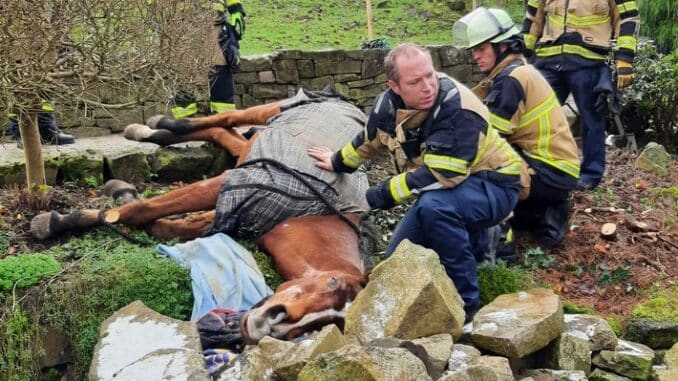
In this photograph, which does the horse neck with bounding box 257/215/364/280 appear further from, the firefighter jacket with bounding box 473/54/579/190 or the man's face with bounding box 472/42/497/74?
the man's face with bounding box 472/42/497/74

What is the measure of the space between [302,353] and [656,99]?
21.9 ft

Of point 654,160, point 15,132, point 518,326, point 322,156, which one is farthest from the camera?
point 654,160

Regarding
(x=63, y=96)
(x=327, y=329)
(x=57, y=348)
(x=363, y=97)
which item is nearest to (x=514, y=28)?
(x=327, y=329)

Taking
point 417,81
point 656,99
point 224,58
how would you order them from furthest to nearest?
point 656,99 → point 224,58 → point 417,81

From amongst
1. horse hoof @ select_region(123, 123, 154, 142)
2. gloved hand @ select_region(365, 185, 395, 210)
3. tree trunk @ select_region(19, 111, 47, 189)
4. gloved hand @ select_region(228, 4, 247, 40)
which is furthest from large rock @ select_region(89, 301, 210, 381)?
gloved hand @ select_region(228, 4, 247, 40)

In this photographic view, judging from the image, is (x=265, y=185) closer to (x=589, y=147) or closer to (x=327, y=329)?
(x=327, y=329)

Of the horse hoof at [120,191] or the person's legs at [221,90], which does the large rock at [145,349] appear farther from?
the person's legs at [221,90]

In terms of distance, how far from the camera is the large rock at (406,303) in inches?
155

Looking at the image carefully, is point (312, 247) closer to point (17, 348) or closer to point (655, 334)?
point (17, 348)

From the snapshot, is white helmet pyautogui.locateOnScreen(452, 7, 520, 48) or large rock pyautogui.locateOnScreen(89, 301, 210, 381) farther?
white helmet pyautogui.locateOnScreen(452, 7, 520, 48)

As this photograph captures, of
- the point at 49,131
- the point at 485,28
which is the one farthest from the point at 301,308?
the point at 49,131

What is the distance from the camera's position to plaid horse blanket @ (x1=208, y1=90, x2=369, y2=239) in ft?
17.3

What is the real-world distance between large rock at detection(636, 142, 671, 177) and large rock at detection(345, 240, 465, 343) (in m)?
4.35

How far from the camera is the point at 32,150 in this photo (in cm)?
572
